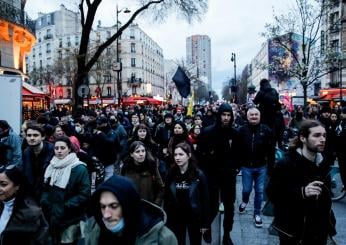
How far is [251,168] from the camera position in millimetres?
6477

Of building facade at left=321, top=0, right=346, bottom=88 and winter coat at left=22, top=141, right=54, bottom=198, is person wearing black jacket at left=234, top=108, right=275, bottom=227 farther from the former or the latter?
building facade at left=321, top=0, right=346, bottom=88

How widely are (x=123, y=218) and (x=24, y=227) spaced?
102 cm

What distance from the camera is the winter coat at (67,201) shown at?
447 cm

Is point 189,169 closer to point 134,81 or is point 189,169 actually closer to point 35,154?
point 35,154

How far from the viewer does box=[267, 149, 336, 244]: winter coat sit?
11.5 feet

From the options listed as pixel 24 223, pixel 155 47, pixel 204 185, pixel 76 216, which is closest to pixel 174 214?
pixel 204 185

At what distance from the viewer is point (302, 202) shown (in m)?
3.48

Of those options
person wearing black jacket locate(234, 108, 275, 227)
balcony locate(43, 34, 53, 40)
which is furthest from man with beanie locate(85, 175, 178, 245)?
balcony locate(43, 34, 53, 40)

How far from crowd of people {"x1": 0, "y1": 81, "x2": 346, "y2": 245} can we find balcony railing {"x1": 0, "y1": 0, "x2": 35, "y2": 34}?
48.8 feet

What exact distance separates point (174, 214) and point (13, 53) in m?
22.8

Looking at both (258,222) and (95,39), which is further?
(95,39)

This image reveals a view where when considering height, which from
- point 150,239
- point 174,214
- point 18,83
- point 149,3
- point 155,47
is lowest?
point 174,214

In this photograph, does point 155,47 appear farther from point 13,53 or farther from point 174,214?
point 174,214

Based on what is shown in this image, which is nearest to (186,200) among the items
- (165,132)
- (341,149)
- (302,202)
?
(302,202)
